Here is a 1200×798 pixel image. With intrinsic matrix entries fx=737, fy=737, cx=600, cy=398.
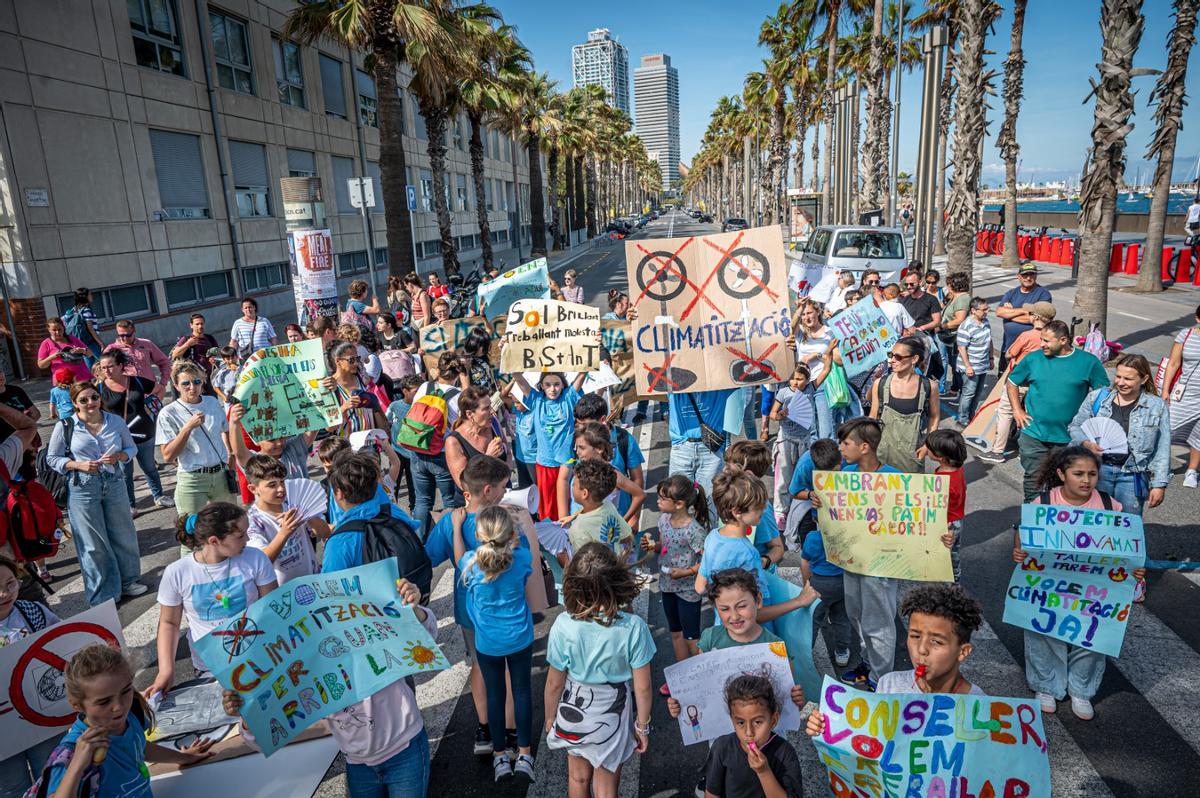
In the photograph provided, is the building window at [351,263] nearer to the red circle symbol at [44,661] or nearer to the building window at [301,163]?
the building window at [301,163]

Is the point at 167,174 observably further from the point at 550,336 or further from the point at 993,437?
the point at 993,437

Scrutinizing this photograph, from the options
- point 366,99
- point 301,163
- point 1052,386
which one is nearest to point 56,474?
point 1052,386

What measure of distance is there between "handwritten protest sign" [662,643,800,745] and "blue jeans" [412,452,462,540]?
363cm

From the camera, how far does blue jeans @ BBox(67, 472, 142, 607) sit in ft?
19.4

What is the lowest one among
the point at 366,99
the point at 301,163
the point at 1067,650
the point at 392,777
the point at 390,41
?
the point at 1067,650

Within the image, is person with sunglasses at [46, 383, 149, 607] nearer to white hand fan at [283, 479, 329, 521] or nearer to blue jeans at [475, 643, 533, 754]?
white hand fan at [283, 479, 329, 521]

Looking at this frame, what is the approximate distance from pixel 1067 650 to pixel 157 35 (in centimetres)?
2356

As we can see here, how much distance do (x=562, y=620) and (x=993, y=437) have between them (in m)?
7.60

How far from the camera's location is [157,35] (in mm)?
19375

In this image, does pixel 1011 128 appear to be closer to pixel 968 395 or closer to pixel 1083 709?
pixel 968 395

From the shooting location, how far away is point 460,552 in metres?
3.99

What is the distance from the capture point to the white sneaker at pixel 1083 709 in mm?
4250

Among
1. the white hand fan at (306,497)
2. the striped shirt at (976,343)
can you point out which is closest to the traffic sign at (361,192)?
the striped shirt at (976,343)

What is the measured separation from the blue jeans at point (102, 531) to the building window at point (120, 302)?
12.6 metres
